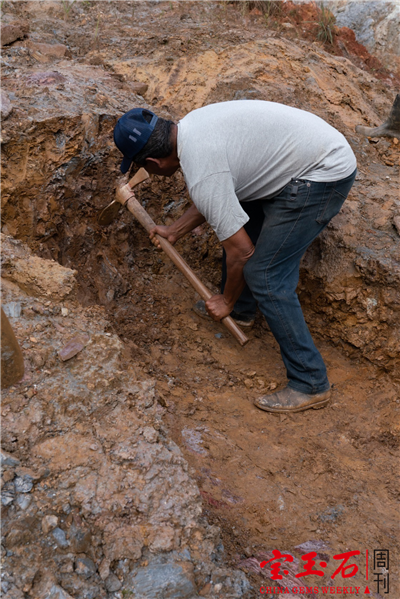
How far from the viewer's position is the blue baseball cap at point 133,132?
2.32 metres

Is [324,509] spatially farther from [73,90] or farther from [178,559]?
[73,90]

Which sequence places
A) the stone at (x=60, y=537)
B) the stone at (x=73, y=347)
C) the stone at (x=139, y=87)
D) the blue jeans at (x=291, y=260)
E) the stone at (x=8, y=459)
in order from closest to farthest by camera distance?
the stone at (x=60, y=537) → the stone at (x=8, y=459) → the stone at (x=73, y=347) → the blue jeans at (x=291, y=260) → the stone at (x=139, y=87)

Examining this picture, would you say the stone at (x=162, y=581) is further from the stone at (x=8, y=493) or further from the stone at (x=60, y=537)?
the stone at (x=8, y=493)

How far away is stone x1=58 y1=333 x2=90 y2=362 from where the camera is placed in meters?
2.08

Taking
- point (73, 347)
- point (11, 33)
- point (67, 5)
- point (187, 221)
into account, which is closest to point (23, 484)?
point (73, 347)

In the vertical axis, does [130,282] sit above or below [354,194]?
below

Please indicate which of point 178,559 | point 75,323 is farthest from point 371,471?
point 75,323

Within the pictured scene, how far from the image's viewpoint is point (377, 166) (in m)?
3.92

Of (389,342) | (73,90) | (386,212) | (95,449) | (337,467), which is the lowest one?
(337,467)

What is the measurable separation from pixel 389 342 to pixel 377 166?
5.52 feet

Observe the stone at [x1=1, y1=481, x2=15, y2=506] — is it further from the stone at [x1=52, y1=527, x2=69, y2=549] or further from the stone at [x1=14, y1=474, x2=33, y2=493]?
the stone at [x1=52, y1=527, x2=69, y2=549]

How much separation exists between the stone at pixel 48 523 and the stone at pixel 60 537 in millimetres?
20

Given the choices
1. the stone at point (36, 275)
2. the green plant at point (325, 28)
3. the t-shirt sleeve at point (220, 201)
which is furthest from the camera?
the green plant at point (325, 28)

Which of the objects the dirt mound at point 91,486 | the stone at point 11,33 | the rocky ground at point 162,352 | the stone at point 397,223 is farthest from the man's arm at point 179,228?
the stone at point 11,33
